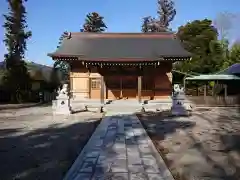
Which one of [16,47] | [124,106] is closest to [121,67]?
[124,106]

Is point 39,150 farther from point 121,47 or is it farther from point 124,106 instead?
point 121,47

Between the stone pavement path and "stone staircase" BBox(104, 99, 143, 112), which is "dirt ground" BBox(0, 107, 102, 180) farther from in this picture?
"stone staircase" BBox(104, 99, 143, 112)

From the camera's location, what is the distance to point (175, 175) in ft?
16.9

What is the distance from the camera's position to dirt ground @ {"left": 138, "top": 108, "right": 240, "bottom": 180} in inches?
210

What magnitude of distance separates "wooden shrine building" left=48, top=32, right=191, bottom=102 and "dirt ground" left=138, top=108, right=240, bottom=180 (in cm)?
913

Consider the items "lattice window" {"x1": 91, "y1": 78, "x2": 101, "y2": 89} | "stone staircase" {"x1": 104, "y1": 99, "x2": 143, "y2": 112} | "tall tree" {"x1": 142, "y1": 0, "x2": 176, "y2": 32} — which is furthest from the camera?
"tall tree" {"x1": 142, "y1": 0, "x2": 176, "y2": 32}

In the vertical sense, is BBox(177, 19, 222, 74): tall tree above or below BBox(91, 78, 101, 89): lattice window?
above

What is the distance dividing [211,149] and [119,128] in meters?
3.90

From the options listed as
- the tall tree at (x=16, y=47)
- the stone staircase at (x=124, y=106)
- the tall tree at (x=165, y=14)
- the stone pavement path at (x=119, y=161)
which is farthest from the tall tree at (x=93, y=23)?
the stone pavement path at (x=119, y=161)

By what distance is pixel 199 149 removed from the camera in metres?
7.32

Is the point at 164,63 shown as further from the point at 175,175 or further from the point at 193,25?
the point at 193,25

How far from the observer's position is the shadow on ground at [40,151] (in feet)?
17.4

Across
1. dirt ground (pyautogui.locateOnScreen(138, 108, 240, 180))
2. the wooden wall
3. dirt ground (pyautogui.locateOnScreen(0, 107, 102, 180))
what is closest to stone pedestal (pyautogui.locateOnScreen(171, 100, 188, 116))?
dirt ground (pyautogui.locateOnScreen(138, 108, 240, 180))

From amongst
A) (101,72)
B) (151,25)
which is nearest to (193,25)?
(151,25)
